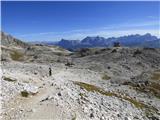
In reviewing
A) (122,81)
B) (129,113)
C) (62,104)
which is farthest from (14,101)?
(122,81)

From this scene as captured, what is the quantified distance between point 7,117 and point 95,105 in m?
12.3

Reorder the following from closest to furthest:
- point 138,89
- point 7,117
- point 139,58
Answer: point 7,117 < point 138,89 < point 139,58

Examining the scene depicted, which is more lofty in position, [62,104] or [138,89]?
[62,104]

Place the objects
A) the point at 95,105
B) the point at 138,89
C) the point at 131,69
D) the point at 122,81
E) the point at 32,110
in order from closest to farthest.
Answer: the point at 32,110, the point at 95,105, the point at 138,89, the point at 122,81, the point at 131,69

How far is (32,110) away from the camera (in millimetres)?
29312

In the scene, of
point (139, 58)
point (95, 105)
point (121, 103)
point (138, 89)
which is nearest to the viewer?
point (95, 105)

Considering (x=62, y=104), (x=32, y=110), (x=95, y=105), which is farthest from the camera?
(x=95, y=105)

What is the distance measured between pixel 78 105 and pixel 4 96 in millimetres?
8524

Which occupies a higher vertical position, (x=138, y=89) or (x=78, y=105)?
(x=78, y=105)

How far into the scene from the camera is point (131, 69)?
107688mm

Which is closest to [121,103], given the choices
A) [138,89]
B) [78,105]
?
[78,105]

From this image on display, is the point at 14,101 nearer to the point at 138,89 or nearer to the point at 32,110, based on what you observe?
the point at 32,110

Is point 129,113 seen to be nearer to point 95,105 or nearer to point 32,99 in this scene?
point 95,105

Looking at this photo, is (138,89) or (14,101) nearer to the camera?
(14,101)
